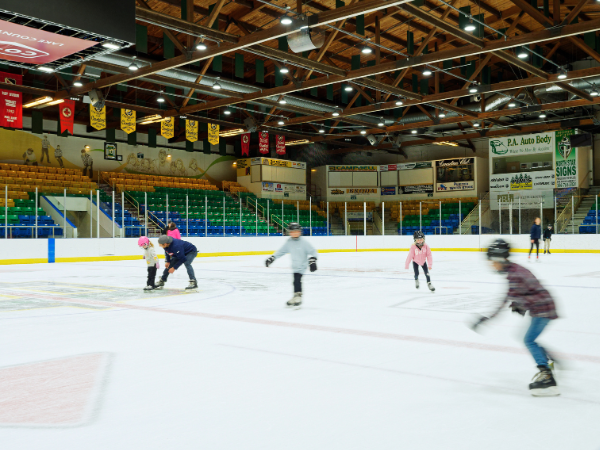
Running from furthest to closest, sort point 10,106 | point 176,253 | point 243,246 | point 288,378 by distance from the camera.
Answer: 1. point 243,246
2. point 10,106
3. point 176,253
4. point 288,378

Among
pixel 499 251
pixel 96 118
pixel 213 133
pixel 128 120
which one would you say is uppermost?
pixel 128 120

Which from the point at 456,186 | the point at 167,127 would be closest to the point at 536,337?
the point at 167,127

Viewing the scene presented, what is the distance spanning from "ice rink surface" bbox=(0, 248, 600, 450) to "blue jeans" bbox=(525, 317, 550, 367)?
8.8 inches

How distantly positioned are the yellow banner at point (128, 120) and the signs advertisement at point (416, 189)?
19.0 meters

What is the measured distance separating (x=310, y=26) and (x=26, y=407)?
432 inches

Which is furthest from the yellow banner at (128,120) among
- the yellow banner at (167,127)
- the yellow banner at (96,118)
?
the yellow banner at (167,127)

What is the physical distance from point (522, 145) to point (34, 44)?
27.8m

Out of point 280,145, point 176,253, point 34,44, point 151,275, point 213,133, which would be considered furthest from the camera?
point 280,145

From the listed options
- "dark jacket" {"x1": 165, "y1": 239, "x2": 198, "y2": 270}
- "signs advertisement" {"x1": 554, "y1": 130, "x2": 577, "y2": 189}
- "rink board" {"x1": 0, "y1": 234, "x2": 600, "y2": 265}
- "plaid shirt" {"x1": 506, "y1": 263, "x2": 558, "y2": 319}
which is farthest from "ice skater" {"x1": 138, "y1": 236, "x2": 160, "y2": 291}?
"signs advertisement" {"x1": 554, "y1": 130, "x2": 577, "y2": 189}

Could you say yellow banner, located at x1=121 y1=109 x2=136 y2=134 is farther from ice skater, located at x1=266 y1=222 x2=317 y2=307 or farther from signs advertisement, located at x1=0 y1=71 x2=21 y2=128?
ice skater, located at x1=266 y1=222 x2=317 y2=307

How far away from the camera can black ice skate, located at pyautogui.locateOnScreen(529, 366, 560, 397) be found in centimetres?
332

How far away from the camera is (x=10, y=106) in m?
18.3

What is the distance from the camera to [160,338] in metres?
5.29

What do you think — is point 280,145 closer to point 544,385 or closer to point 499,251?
point 499,251
